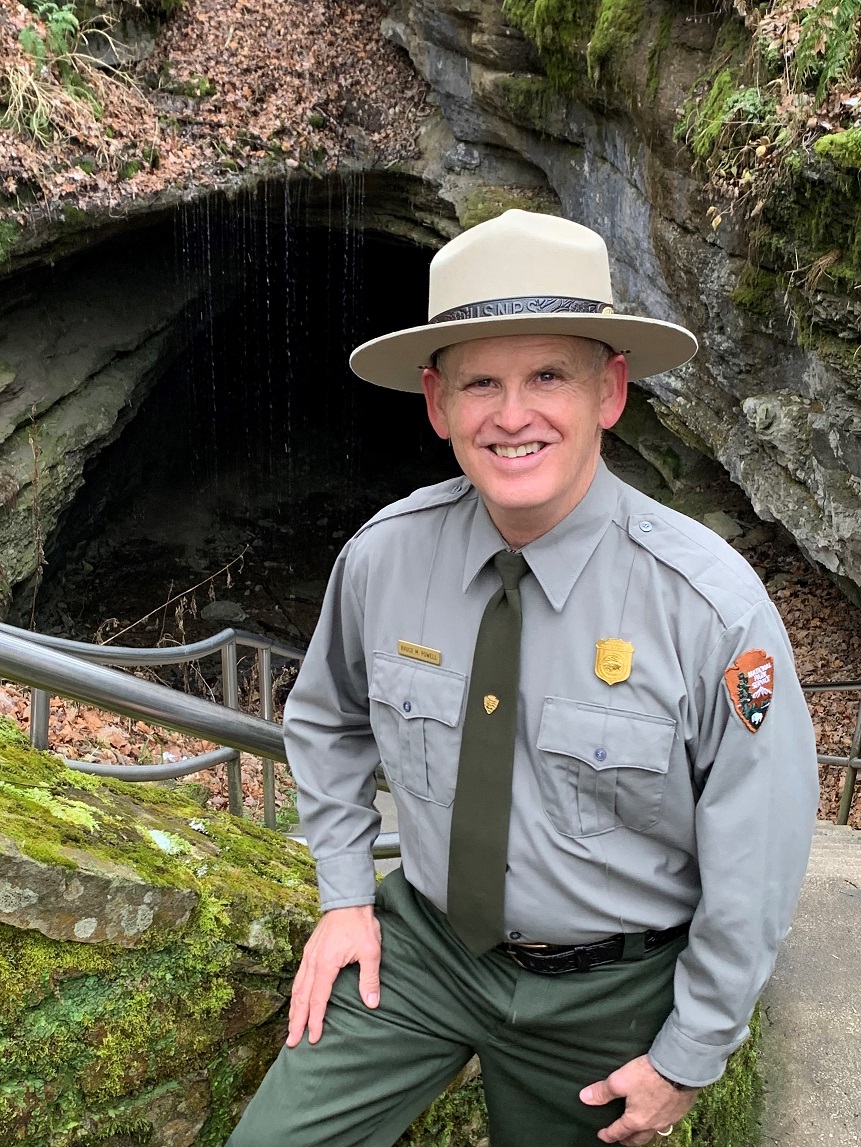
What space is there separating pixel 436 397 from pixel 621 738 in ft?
2.37

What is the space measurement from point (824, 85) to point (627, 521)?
459cm

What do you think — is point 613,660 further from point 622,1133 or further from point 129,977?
point 129,977

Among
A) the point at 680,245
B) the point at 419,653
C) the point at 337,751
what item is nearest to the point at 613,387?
the point at 419,653

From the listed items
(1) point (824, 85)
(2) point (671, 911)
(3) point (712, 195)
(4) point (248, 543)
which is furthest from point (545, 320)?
(4) point (248, 543)

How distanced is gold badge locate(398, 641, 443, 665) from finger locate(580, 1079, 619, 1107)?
0.80m

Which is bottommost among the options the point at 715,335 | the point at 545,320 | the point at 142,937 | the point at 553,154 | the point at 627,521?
the point at 142,937

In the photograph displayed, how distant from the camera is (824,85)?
479 cm

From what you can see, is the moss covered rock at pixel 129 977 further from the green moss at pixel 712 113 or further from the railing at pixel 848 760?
the green moss at pixel 712 113

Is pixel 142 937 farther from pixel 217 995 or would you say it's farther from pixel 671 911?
pixel 671 911

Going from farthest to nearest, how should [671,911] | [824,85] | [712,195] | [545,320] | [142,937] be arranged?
[712,195]
[824,85]
[142,937]
[671,911]
[545,320]

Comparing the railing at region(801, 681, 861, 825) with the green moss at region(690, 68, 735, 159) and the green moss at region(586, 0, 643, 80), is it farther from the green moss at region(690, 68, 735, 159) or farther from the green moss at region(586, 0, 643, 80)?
the green moss at region(586, 0, 643, 80)

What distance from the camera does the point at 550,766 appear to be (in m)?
1.49

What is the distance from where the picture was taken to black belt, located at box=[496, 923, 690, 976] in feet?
5.04

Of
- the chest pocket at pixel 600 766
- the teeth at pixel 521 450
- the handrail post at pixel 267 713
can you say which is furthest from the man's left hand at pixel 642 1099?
the handrail post at pixel 267 713
